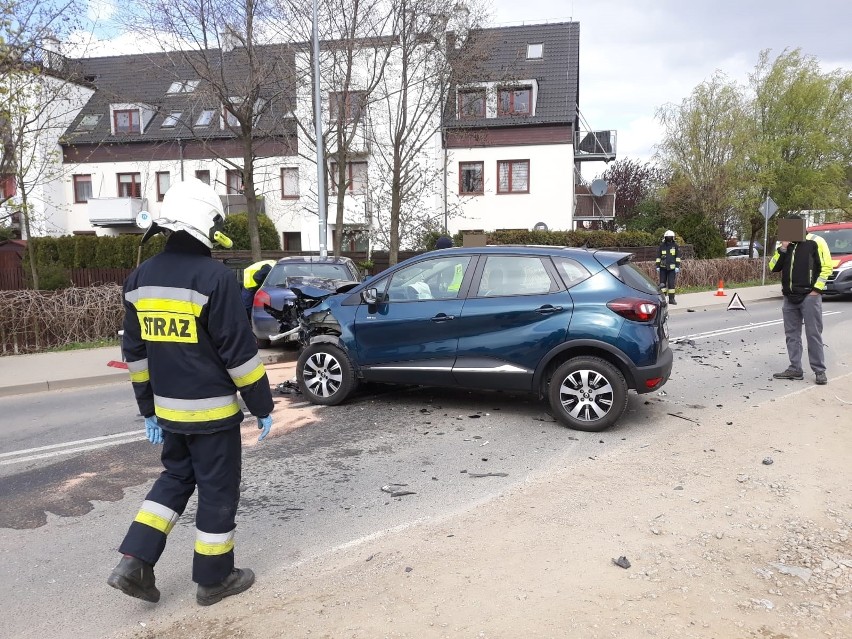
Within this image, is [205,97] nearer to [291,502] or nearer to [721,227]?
[291,502]

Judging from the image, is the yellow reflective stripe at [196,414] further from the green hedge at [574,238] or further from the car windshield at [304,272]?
the green hedge at [574,238]

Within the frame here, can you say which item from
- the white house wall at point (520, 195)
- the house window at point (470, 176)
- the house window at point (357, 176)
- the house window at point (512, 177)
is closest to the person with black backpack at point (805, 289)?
the white house wall at point (520, 195)

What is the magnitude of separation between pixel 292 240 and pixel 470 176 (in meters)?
9.43

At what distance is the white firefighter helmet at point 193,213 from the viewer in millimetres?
2971

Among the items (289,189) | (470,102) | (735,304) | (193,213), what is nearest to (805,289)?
(193,213)

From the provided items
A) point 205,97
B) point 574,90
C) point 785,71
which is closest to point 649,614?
point 205,97

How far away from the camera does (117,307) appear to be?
11758 mm

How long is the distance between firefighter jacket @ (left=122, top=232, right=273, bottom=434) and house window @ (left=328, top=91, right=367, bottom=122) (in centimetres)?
1570

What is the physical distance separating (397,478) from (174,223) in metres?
2.60

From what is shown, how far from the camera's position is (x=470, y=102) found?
20891 millimetres

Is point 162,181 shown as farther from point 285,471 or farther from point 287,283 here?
point 285,471

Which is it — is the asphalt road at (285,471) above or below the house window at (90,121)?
below

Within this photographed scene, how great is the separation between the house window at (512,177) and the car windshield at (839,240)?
1292cm

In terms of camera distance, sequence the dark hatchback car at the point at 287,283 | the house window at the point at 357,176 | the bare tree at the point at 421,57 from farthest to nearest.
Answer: the house window at the point at 357,176 < the bare tree at the point at 421,57 < the dark hatchback car at the point at 287,283
